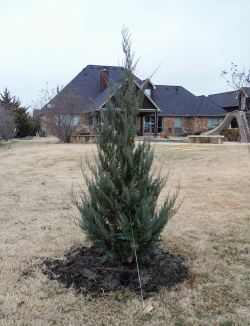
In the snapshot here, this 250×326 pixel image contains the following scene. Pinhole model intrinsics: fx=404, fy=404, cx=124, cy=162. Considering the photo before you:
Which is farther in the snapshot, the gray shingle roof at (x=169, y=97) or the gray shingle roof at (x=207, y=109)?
the gray shingle roof at (x=207, y=109)

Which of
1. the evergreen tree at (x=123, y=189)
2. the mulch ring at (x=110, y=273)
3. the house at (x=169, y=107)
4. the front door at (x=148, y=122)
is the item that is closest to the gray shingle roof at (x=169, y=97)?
the house at (x=169, y=107)

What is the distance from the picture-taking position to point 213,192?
8.56m

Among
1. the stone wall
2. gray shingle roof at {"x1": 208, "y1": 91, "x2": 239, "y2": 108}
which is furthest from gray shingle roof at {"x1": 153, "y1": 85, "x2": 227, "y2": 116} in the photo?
gray shingle roof at {"x1": 208, "y1": 91, "x2": 239, "y2": 108}

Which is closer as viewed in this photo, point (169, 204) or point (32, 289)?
point (32, 289)

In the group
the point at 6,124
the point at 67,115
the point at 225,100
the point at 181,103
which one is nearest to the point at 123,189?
the point at 67,115

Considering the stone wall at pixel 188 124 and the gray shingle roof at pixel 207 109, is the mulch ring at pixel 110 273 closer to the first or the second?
the stone wall at pixel 188 124

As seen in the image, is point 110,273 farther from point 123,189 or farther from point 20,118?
A: point 20,118

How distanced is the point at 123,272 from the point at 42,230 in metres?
2.07

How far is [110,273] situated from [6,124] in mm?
28687

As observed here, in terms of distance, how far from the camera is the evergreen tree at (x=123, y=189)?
3.79 metres

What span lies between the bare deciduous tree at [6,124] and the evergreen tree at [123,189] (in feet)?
89.1

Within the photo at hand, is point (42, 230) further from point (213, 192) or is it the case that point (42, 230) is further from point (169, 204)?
point (213, 192)

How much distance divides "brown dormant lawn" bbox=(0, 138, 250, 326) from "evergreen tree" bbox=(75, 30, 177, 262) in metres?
0.49

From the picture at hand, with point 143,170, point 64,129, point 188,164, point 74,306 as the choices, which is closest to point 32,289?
point 74,306
